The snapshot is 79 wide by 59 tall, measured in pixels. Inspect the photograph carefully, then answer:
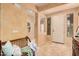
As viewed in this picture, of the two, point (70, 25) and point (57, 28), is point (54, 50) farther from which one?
point (70, 25)

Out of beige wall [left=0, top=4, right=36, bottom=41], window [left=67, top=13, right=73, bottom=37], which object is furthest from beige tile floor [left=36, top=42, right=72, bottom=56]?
beige wall [left=0, top=4, right=36, bottom=41]

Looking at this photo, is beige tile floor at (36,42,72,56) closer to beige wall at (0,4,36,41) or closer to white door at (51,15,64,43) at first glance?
white door at (51,15,64,43)

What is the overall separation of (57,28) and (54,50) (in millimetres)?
320

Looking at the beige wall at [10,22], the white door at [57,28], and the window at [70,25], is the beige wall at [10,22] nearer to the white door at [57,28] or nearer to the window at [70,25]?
the white door at [57,28]

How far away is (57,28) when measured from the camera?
7.39ft

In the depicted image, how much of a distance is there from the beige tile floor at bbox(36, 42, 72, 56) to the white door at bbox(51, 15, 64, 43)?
0.09 m

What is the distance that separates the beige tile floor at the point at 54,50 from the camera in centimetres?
221

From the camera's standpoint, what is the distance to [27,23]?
2266mm

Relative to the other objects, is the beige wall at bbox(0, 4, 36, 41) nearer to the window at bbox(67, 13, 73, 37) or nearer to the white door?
the white door

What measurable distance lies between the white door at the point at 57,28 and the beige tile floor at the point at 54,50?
9 cm

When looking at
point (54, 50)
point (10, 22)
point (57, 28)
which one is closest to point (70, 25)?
point (57, 28)

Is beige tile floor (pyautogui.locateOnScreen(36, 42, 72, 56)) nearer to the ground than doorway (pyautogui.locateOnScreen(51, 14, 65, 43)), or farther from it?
nearer to the ground

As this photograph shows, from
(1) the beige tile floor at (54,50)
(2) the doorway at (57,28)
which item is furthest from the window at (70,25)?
(1) the beige tile floor at (54,50)

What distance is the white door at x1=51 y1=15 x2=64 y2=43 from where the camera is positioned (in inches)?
88.5
